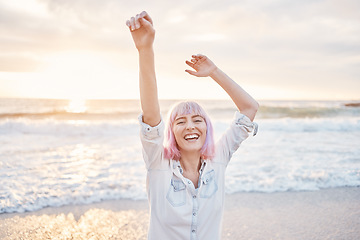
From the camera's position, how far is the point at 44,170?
7039 millimetres

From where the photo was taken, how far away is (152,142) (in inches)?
81.7

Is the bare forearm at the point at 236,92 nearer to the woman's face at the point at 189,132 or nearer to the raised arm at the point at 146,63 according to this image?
the woman's face at the point at 189,132

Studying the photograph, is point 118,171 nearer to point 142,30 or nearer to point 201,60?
point 201,60

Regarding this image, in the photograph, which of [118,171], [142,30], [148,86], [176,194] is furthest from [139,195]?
[142,30]

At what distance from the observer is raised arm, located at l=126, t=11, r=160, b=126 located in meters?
1.82

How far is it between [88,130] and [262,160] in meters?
10.6

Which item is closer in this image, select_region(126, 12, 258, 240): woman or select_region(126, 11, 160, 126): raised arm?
select_region(126, 11, 160, 126): raised arm

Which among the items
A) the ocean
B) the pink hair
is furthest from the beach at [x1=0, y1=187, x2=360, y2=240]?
the pink hair

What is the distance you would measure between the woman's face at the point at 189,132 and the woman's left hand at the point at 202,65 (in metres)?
0.33

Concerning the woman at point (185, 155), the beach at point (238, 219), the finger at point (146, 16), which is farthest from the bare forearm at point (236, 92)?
the beach at point (238, 219)

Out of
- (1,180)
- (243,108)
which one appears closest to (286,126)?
(1,180)

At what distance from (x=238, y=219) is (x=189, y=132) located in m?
2.59

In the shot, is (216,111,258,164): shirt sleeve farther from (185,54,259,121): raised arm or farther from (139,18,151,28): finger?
(139,18,151,28): finger

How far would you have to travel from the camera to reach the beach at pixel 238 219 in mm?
3980
